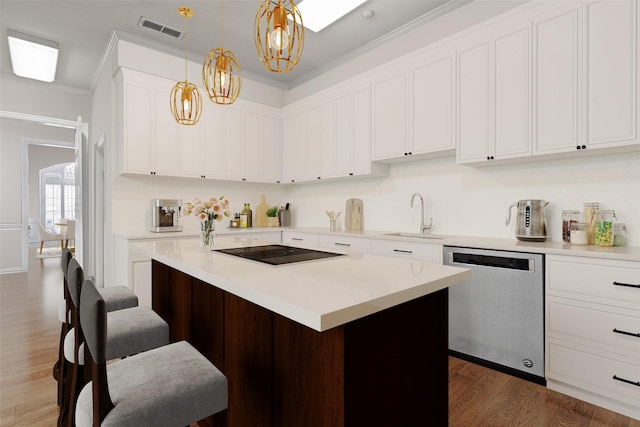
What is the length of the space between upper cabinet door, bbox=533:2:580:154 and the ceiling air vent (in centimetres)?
351

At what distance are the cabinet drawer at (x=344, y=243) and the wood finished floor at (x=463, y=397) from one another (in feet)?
4.19

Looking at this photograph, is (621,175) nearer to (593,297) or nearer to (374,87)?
(593,297)

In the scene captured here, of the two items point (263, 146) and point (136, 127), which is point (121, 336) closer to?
→ point (136, 127)

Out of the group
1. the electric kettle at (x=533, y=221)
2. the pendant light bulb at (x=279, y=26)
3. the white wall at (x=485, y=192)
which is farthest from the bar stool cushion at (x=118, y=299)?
the electric kettle at (x=533, y=221)

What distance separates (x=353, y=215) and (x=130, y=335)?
286 centimetres

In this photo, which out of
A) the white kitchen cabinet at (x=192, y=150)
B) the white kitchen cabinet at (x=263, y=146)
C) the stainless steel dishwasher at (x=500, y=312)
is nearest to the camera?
the stainless steel dishwasher at (x=500, y=312)

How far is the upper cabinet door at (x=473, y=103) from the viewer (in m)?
2.73

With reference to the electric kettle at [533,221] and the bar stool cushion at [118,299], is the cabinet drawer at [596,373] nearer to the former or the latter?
the electric kettle at [533,221]

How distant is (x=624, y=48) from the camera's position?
2088 millimetres

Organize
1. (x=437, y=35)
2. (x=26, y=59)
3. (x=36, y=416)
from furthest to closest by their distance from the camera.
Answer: (x=26, y=59) < (x=437, y=35) < (x=36, y=416)

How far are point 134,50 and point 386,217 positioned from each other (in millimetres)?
3345

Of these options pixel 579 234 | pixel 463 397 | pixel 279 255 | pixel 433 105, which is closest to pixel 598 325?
pixel 579 234

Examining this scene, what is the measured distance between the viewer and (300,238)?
4.14 m

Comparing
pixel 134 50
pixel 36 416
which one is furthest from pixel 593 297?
pixel 134 50
